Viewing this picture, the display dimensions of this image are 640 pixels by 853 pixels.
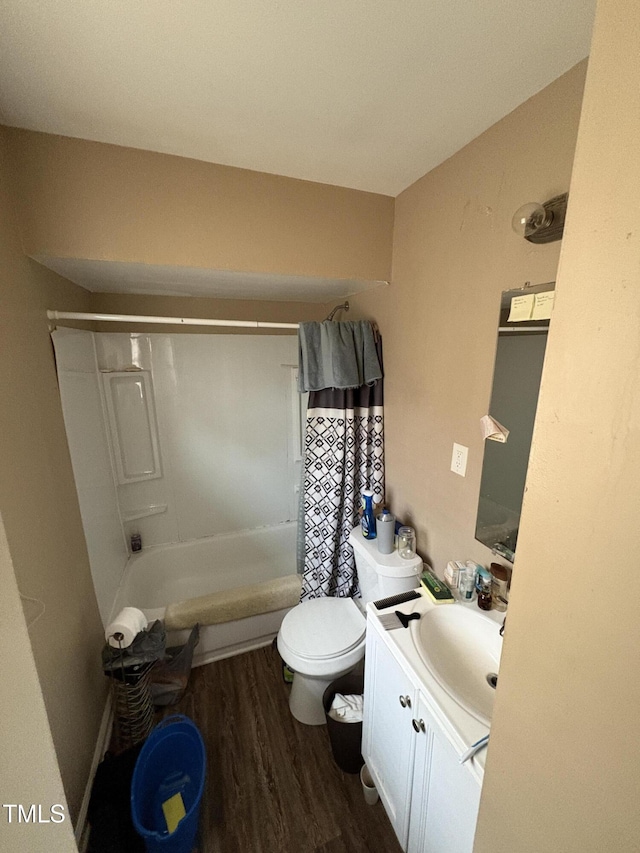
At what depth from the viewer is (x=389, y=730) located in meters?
1.13

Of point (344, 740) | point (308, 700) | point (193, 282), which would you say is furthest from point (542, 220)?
point (308, 700)

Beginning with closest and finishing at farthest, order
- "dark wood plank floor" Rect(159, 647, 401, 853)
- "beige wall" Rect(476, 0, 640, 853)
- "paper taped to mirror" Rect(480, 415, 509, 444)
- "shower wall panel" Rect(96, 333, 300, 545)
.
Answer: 1. "beige wall" Rect(476, 0, 640, 853)
2. "paper taped to mirror" Rect(480, 415, 509, 444)
3. "dark wood plank floor" Rect(159, 647, 401, 853)
4. "shower wall panel" Rect(96, 333, 300, 545)

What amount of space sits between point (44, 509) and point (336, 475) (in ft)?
4.22

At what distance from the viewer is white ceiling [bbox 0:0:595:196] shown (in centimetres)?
74

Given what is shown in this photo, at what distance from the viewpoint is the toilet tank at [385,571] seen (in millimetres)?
1458

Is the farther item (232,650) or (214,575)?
(214,575)

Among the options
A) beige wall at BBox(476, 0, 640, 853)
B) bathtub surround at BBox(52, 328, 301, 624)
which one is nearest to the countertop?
beige wall at BBox(476, 0, 640, 853)

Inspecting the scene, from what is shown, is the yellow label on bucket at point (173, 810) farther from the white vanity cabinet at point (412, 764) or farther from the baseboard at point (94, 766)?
the white vanity cabinet at point (412, 764)

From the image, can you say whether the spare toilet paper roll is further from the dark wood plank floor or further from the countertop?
the countertop

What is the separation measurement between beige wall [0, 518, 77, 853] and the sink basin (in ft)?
3.16

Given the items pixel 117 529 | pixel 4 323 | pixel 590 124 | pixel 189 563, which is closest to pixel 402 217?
pixel 590 124

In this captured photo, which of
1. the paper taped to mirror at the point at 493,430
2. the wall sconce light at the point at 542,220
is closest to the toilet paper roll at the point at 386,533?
the paper taped to mirror at the point at 493,430

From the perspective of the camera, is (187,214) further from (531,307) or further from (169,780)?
(169,780)

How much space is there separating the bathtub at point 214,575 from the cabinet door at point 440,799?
1.20m
